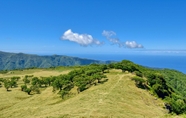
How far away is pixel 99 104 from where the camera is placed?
1837 inches

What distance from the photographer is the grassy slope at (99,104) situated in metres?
42.2

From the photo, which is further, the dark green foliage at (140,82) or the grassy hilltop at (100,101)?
the dark green foliage at (140,82)

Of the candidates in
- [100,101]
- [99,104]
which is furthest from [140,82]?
[99,104]

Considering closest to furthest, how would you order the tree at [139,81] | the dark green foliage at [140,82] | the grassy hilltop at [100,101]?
the grassy hilltop at [100,101], the dark green foliage at [140,82], the tree at [139,81]

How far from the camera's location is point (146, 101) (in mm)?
58812

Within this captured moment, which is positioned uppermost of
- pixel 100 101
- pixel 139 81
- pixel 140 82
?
pixel 139 81

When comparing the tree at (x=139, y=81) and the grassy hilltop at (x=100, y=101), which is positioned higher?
the tree at (x=139, y=81)

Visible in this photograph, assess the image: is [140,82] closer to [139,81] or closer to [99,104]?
[139,81]

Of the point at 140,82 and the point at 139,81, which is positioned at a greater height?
the point at 139,81

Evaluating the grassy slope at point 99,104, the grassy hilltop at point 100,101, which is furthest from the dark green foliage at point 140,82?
the grassy slope at point 99,104

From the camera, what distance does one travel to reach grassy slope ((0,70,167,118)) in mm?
42156

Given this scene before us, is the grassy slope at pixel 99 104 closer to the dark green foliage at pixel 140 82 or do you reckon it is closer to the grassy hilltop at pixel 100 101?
the grassy hilltop at pixel 100 101

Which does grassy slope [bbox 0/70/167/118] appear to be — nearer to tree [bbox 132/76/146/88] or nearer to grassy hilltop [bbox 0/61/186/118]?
grassy hilltop [bbox 0/61/186/118]

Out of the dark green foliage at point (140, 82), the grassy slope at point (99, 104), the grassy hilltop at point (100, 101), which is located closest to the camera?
the grassy slope at point (99, 104)
